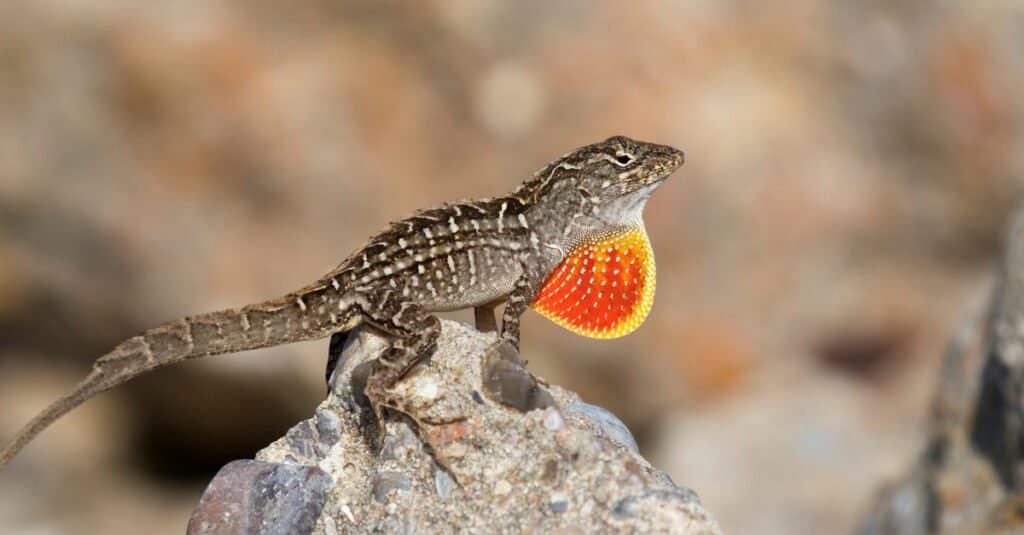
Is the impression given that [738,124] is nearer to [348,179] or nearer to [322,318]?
[348,179]

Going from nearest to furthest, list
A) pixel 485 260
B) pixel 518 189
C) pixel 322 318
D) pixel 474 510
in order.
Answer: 1. pixel 474 510
2. pixel 322 318
3. pixel 485 260
4. pixel 518 189

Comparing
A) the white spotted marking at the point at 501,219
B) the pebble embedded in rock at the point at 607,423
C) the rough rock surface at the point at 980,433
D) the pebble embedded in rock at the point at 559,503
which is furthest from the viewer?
the rough rock surface at the point at 980,433

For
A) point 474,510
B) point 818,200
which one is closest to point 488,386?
point 474,510

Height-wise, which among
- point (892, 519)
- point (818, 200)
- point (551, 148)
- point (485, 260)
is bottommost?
point (892, 519)

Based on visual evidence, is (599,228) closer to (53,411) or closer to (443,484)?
(443,484)

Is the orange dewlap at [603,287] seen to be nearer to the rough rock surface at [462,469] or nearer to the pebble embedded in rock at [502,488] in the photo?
the rough rock surface at [462,469]

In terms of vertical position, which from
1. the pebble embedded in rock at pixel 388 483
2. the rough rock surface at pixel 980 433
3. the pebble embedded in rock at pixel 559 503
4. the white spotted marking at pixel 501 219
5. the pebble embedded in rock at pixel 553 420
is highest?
the white spotted marking at pixel 501 219

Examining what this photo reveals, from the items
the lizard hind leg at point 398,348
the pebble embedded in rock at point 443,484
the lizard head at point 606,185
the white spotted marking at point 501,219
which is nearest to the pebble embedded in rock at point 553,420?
the pebble embedded in rock at point 443,484
